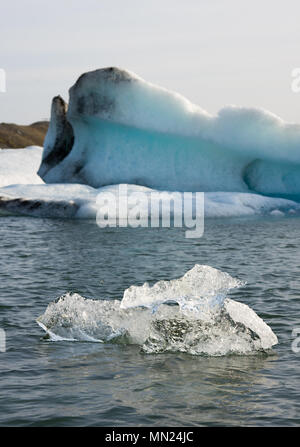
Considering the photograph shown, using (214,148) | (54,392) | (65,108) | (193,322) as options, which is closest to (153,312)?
(193,322)

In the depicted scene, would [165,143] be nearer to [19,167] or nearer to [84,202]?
[84,202]

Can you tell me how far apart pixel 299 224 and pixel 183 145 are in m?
5.88

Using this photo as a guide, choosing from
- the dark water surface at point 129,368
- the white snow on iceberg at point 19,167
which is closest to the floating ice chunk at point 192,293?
the dark water surface at point 129,368

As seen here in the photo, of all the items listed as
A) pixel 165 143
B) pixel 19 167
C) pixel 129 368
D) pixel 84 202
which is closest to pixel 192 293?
pixel 129 368

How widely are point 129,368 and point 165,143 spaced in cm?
1653

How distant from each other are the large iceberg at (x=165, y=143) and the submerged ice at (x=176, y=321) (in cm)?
1440

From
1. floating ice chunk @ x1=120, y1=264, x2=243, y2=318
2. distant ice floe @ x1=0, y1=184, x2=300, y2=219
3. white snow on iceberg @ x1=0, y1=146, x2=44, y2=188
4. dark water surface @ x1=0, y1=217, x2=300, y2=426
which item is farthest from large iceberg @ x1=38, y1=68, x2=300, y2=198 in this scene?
floating ice chunk @ x1=120, y1=264, x2=243, y2=318

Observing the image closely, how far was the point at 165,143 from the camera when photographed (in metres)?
21.5

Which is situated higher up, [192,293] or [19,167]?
[19,167]

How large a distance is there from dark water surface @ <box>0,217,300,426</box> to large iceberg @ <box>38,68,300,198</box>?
9796 millimetres

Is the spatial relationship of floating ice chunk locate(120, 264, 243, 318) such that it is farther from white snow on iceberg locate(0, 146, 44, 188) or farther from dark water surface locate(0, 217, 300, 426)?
white snow on iceberg locate(0, 146, 44, 188)

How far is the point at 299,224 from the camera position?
16.8 metres

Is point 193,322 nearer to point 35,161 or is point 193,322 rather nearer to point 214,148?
point 214,148

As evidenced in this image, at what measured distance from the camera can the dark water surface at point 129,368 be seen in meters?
4.46
